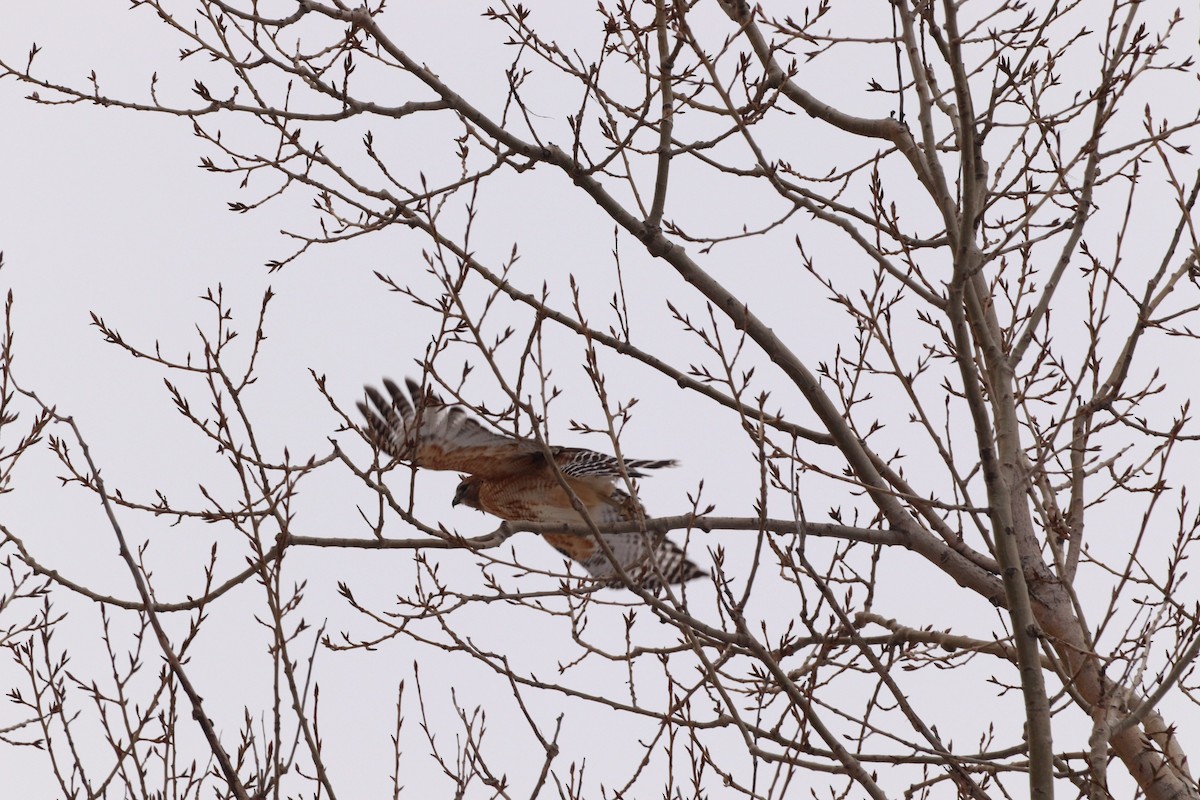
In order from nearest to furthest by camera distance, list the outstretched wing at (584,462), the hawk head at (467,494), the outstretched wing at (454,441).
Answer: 1. the outstretched wing at (454,441)
2. the outstretched wing at (584,462)
3. the hawk head at (467,494)

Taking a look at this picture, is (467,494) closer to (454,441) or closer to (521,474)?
(521,474)

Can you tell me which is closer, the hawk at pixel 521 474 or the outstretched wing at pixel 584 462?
the hawk at pixel 521 474

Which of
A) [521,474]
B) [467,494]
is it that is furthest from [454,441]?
[467,494]

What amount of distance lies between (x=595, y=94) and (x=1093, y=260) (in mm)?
1848

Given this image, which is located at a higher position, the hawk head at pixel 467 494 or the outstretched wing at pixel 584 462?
the hawk head at pixel 467 494

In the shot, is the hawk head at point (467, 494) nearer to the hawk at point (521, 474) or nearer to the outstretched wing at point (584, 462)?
the hawk at point (521, 474)

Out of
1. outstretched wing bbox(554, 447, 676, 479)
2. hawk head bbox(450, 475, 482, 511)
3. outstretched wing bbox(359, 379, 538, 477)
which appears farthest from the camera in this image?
hawk head bbox(450, 475, 482, 511)

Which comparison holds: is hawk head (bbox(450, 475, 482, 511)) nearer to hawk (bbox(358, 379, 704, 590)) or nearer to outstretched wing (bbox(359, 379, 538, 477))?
hawk (bbox(358, 379, 704, 590))

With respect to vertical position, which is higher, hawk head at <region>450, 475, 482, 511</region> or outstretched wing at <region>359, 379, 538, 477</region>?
hawk head at <region>450, 475, 482, 511</region>

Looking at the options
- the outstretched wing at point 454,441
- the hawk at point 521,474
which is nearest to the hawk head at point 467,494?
the hawk at point 521,474

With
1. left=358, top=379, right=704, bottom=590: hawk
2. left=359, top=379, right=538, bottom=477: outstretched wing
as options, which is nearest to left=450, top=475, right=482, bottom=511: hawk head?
left=358, top=379, right=704, bottom=590: hawk

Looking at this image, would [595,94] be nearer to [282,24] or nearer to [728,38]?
[728,38]

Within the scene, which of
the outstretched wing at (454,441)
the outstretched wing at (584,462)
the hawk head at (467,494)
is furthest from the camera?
the hawk head at (467,494)

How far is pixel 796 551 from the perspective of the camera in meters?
3.39
